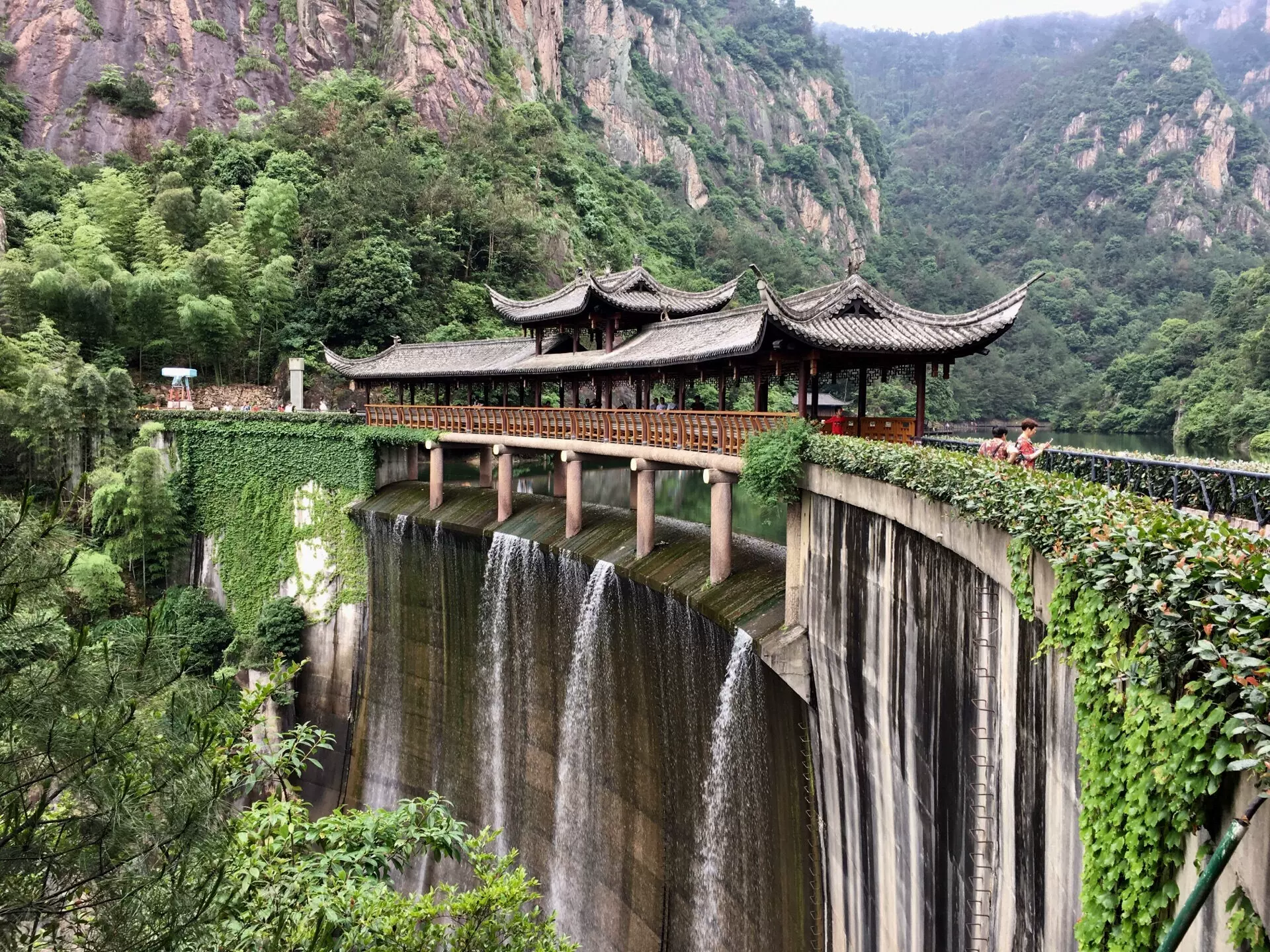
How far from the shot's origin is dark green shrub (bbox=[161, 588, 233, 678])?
26906 mm

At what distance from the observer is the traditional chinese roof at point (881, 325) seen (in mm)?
13344

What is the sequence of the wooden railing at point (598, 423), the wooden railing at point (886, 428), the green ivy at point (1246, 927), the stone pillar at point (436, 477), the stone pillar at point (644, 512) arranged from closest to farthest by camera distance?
the green ivy at point (1246, 927)
the wooden railing at point (886, 428)
the wooden railing at point (598, 423)
the stone pillar at point (644, 512)
the stone pillar at point (436, 477)

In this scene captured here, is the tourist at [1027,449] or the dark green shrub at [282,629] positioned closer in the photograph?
the tourist at [1027,449]

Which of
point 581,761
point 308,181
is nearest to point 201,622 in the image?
point 581,761

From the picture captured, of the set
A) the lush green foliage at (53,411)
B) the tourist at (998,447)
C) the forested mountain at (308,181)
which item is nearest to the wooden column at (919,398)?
the tourist at (998,447)

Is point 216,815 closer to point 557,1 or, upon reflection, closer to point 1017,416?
point 1017,416

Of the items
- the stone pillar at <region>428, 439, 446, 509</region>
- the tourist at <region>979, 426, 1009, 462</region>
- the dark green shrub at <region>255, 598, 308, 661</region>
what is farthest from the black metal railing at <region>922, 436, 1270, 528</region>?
the dark green shrub at <region>255, 598, 308, 661</region>

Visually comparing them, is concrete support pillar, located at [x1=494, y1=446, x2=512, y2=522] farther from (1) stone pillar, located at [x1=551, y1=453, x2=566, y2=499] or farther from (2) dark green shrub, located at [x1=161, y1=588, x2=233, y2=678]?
(2) dark green shrub, located at [x1=161, y1=588, x2=233, y2=678]

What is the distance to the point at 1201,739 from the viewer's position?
3475 mm

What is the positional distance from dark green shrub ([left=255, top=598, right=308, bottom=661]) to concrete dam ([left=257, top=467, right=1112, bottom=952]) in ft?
1.82

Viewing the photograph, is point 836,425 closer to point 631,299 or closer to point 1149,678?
point 631,299

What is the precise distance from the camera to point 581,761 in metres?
17.6

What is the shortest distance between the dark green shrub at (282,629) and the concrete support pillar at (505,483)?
27.2 ft

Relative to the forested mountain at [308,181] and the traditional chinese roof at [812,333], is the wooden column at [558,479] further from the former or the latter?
the forested mountain at [308,181]
